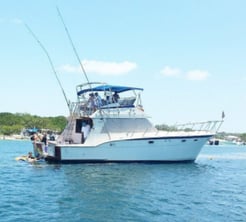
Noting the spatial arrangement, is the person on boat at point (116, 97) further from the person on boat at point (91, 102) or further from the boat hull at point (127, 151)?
the boat hull at point (127, 151)

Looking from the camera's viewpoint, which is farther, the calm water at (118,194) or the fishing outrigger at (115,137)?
the fishing outrigger at (115,137)

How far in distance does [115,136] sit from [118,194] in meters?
13.5

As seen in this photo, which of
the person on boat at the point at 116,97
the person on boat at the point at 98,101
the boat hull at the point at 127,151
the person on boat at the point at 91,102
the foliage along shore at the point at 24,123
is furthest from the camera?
the foliage along shore at the point at 24,123

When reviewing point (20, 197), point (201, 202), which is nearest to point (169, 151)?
point (201, 202)

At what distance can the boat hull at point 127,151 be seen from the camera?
29.9 m

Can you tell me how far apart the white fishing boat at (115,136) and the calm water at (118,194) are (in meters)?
2.16

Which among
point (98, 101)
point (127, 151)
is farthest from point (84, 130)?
point (127, 151)

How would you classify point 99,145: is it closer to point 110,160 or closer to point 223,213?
point 110,160

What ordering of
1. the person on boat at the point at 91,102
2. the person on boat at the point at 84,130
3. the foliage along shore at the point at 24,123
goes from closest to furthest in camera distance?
the person on boat at the point at 84,130 < the person on boat at the point at 91,102 < the foliage along shore at the point at 24,123

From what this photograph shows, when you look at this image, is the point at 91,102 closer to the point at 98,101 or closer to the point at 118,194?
the point at 98,101

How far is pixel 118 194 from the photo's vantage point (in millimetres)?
17984

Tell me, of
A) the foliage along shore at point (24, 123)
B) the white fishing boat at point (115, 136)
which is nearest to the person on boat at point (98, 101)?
the white fishing boat at point (115, 136)

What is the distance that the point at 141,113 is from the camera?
32.6 m

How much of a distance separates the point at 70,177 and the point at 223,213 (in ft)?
33.2
